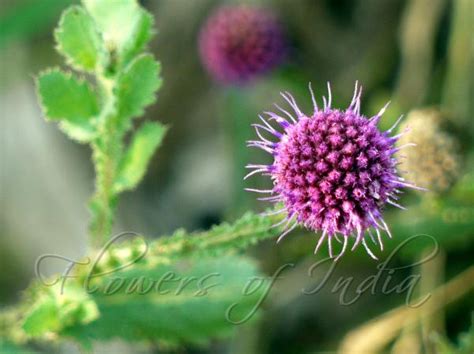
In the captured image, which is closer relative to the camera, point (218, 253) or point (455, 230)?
point (218, 253)

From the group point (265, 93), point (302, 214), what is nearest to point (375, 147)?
point (302, 214)

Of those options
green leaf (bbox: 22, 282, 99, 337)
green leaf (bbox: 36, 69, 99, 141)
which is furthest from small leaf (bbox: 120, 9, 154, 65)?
green leaf (bbox: 22, 282, 99, 337)

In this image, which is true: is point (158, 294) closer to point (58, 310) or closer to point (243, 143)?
point (58, 310)

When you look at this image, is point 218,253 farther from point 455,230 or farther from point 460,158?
point 455,230

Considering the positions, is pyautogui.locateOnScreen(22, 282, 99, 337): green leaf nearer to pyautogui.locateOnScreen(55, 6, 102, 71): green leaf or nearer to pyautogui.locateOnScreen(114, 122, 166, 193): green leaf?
pyautogui.locateOnScreen(114, 122, 166, 193): green leaf

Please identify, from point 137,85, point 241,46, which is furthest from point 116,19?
point 241,46

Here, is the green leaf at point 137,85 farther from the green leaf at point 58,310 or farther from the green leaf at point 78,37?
the green leaf at point 58,310
